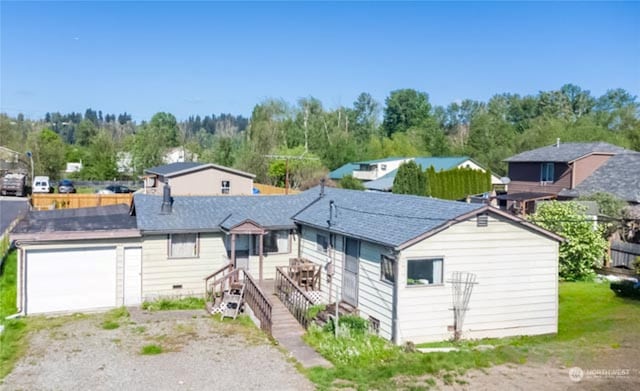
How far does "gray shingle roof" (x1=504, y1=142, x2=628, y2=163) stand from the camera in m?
39.0

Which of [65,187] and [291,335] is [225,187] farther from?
[291,335]

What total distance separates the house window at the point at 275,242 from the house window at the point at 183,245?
235 cm

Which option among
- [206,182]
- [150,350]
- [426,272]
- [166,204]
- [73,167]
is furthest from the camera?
[73,167]

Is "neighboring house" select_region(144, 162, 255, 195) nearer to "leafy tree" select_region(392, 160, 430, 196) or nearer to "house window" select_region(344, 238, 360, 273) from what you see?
"leafy tree" select_region(392, 160, 430, 196)

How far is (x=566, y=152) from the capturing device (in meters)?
40.5

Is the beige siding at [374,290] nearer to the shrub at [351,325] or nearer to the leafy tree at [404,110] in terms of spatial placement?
the shrub at [351,325]

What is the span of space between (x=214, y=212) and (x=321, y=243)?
14.8 feet

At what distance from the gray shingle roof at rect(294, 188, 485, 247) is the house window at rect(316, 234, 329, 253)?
0.50 m

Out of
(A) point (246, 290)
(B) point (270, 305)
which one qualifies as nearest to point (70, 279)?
(A) point (246, 290)

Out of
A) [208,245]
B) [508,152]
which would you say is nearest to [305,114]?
[508,152]

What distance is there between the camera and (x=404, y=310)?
49.3 ft

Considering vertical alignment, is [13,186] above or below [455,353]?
above

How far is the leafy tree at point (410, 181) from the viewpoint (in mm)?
44156

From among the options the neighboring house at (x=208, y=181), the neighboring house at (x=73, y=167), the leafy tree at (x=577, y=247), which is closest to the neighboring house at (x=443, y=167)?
the neighboring house at (x=208, y=181)
